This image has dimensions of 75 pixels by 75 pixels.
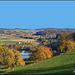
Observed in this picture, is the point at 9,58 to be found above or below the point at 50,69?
above

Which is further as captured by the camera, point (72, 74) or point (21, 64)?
point (21, 64)

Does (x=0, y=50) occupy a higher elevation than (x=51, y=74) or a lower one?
higher

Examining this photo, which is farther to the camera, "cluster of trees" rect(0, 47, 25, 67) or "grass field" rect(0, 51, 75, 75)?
"cluster of trees" rect(0, 47, 25, 67)

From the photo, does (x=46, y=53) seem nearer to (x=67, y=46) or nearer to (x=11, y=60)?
(x=67, y=46)

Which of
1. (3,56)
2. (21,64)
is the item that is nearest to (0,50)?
(3,56)

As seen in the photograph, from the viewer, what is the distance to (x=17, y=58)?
55375mm

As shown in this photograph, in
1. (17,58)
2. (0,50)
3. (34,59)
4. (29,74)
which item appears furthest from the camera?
(34,59)

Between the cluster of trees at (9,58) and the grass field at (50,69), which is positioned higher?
the cluster of trees at (9,58)

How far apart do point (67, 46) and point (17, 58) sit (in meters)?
36.1

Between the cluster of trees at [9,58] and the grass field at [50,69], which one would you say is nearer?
the grass field at [50,69]

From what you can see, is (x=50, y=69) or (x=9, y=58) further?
(x=9, y=58)

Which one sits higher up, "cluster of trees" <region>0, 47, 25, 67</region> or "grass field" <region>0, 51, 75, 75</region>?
"cluster of trees" <region>0, 47, 25, 67</region>

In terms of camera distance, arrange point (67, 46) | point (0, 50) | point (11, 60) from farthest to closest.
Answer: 1. point (67, 46)
2. point (0, 50)
3. point (11, 60)

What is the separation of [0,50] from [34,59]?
18.1 m
